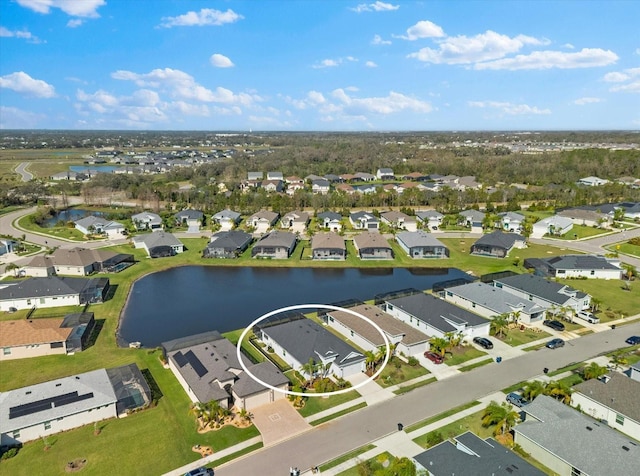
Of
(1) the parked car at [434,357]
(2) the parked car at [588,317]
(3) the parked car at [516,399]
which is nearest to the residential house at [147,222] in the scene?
(1) the parked car at [434,357]

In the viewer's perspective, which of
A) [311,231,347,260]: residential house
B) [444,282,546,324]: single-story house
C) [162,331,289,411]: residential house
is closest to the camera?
[162,331,289,411]: residential house

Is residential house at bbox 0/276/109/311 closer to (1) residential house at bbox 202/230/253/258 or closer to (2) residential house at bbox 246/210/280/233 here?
(1) residential house at bbox 202/230/253/258

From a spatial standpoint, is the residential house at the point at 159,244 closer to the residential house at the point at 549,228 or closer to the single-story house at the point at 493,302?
the single-story house at the point at 493,302

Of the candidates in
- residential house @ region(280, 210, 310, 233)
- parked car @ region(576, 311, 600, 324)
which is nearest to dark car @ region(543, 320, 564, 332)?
parked car @ region(576, 311, 600, 324)

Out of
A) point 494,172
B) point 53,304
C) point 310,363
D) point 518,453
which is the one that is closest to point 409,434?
point 518,453

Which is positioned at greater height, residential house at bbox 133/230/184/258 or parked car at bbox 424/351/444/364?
residential house at bbox 133/230/184/258

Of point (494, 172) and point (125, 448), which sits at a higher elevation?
point (494, 172)

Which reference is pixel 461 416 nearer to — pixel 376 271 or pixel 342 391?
pixel 342 391
